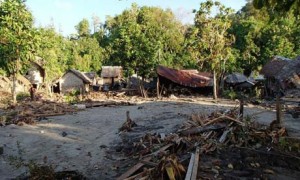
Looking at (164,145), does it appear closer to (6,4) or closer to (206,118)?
(206,118)

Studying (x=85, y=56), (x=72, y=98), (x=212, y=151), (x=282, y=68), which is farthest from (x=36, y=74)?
(x=212, y=151)

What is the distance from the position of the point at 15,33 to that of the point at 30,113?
9347 millimetres

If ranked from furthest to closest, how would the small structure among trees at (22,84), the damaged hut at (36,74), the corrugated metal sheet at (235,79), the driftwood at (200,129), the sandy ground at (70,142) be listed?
1. the damaged hut at (36,74)
2. the small structure among trees at (22,84)
3. the corrugated metal sheet at (235,79)
4. the driftwood at (200,129)
5. the sandy ground at (70,142)

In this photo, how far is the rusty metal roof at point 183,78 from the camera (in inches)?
1486

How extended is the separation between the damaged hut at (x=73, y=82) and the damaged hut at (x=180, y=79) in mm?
12653

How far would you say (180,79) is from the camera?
38656 mm

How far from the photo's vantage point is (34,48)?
29609mm

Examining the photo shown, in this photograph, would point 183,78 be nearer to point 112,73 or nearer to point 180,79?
point 180,79

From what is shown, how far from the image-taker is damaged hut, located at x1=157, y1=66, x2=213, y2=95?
37781 millimetres

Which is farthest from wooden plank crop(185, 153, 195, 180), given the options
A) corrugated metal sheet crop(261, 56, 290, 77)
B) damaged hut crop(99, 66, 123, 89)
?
damaged hut crop(99, 66, 123, 89)

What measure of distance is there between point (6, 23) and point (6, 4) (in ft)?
5.02

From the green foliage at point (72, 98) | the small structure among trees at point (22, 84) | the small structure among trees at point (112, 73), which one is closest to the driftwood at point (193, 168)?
the green foliage at point (72, 98)

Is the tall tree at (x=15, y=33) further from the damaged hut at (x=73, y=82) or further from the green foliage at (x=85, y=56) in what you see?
the green foliage at (x=85, y=56)

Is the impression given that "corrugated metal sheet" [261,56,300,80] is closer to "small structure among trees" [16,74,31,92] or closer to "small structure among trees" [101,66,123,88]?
"small structure among trees" [101,66,123,88]
